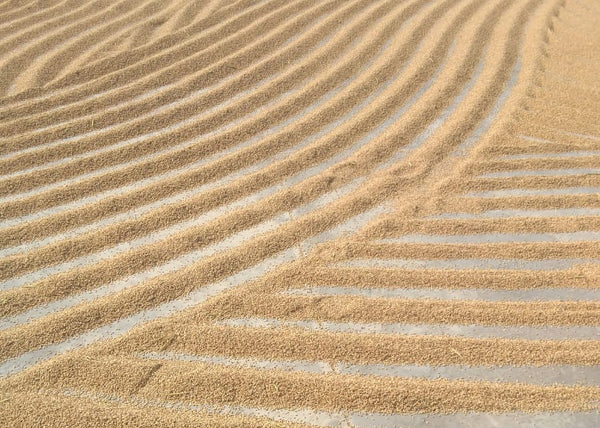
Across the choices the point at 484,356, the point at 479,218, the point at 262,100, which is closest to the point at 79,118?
the point at 262,100

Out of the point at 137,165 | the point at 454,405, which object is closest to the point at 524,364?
the point at 454,405

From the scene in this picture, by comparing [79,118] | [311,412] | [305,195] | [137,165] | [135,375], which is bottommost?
[311,412]

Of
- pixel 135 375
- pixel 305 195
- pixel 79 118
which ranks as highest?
pixel 79 118

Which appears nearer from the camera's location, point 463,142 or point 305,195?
point 305,195

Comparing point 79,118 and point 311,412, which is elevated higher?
point 79,118

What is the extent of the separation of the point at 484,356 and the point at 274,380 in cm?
130

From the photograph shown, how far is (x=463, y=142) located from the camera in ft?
16.4

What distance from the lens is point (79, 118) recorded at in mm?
5082

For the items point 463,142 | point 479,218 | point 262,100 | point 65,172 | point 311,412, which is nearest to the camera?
point 311,412

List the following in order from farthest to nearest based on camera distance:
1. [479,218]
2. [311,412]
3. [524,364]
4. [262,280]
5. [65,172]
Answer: [65,172]
[479,218]
[262,280]
[524,364]
[311,412]

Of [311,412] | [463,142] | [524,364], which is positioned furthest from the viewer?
[463,142]

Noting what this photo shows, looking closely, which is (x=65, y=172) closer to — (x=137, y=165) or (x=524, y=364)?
(x=137, y=165)

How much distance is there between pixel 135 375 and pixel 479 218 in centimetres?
282

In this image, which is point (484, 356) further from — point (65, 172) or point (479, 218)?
point (65, 172)
